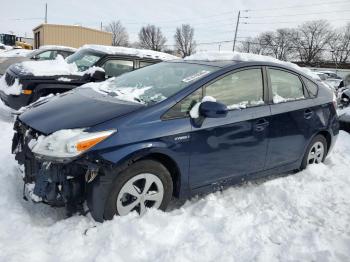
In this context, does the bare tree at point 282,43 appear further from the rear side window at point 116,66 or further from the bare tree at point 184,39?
the rear side window at point 116,66

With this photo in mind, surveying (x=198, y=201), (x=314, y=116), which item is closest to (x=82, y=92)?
(x=198, y=201)

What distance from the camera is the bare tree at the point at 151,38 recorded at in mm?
91963

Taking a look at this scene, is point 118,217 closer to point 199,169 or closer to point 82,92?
point 199,169

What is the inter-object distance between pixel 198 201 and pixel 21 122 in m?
1.99

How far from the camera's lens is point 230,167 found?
3.78 metres

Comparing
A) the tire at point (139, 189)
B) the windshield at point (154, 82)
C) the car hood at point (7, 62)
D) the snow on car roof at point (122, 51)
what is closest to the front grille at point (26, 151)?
the tire at point (139, 189)

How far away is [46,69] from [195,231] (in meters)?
4.83

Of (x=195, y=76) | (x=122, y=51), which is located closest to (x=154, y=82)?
(x=195, y=76)

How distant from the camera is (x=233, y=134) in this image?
368 cm

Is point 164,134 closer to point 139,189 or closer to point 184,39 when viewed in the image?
point 139,189

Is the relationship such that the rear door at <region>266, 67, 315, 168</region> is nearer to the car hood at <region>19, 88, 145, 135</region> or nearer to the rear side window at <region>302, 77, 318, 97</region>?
the rear side window at <region>302, 77, 318, 97</region>

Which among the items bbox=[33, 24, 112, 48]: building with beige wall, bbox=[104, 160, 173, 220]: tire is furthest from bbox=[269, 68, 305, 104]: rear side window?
bbox=[33, 24, 112, 48]: building with beige wall

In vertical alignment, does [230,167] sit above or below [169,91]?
below

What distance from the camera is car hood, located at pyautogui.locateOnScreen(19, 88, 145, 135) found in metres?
3.08
